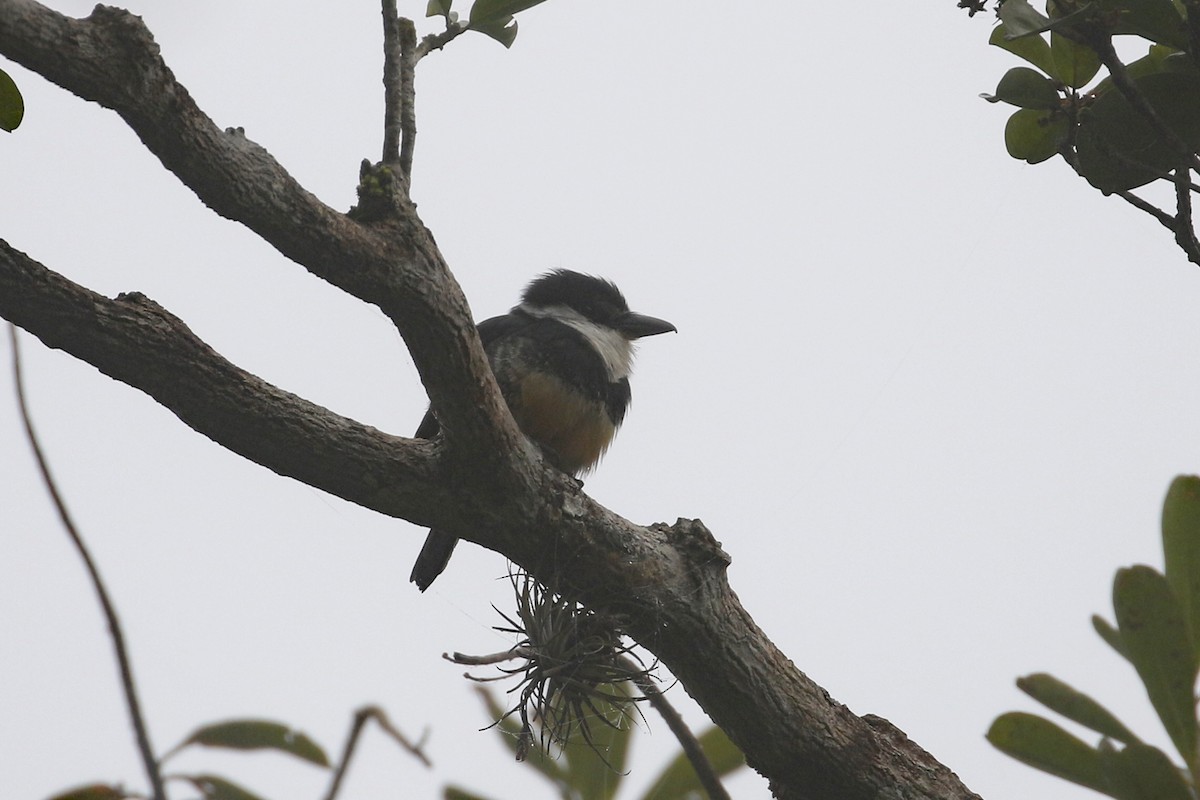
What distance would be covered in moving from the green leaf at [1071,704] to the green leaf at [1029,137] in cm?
106

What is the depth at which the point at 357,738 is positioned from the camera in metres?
1.15

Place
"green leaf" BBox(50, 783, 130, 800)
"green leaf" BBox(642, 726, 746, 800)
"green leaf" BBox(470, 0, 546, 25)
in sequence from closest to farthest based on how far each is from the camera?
"green leaf" BBox(50, 783, 130, 800), "green leaf" BBox(470, 0, 546, 25), "green leaf" BBox(642, 726, 746, 800)

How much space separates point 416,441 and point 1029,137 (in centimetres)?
139

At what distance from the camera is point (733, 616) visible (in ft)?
9.05

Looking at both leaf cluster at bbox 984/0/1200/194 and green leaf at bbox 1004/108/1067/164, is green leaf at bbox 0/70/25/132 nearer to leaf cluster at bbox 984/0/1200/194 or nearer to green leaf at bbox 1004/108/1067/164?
leaf cluster at bbox 984/0/1200/194

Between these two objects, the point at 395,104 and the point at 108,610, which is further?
the point at 395,104

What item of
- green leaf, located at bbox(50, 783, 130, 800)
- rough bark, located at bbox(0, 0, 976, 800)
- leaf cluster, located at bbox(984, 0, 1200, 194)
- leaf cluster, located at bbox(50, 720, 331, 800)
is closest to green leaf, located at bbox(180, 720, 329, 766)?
leaf cluster, located at bbox(50, 720, 331, 800)

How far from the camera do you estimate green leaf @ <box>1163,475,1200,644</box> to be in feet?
8.34

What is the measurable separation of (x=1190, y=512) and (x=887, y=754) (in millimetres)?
846

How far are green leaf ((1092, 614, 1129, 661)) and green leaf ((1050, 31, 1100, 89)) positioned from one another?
113 cm

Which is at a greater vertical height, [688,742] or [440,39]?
[440,39]

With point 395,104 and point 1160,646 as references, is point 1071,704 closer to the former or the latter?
point 1160,646

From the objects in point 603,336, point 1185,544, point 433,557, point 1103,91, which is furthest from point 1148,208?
point 603,336

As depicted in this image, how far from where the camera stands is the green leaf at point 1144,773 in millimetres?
2191
